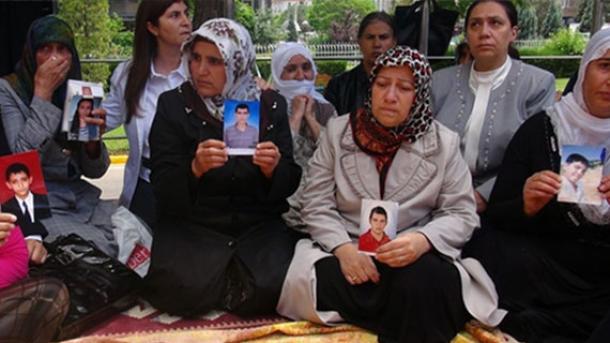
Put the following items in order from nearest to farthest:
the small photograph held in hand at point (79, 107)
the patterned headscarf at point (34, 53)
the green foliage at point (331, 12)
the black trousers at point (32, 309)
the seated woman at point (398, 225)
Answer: the black trousers at point (32, 309) < the seated woman at point (398, 225) < the small photograph held in hand at point (79, 107) < the patterned headscarf at point (34, 53) < the green foliage at point (331, 12)

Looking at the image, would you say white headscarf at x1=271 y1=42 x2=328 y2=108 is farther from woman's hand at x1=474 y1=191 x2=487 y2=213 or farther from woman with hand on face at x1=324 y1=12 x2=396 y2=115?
woman's hand at x1=474 y1=191 x2=487 y2=213

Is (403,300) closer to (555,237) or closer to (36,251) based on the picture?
(555,237)

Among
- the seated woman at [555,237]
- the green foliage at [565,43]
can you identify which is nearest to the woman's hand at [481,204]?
the seated woman at [555,237]

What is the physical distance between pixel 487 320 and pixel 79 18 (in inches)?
169

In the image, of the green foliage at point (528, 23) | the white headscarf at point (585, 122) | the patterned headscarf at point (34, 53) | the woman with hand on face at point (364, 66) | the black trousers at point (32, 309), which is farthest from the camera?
the green foliage at point (528, 23)

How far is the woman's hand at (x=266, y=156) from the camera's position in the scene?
250 centimetres

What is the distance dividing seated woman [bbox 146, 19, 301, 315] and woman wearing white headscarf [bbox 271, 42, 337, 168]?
1.87ft

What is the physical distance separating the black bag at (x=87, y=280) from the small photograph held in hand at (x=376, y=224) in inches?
44.0

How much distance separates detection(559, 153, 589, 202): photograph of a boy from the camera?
228cm

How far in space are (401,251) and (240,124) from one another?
83cm

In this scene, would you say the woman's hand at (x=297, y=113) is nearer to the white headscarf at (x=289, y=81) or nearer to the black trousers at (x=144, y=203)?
the white headscarf at (x=289, y=81)

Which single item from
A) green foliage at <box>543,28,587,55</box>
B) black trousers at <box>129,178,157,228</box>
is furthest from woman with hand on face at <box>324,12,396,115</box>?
green foliage at <box>543,28,587,55</box>

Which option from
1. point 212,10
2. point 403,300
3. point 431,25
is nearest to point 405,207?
point 403,300

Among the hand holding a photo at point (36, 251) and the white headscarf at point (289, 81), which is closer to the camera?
the hand holding a photo at point (36, 251)
